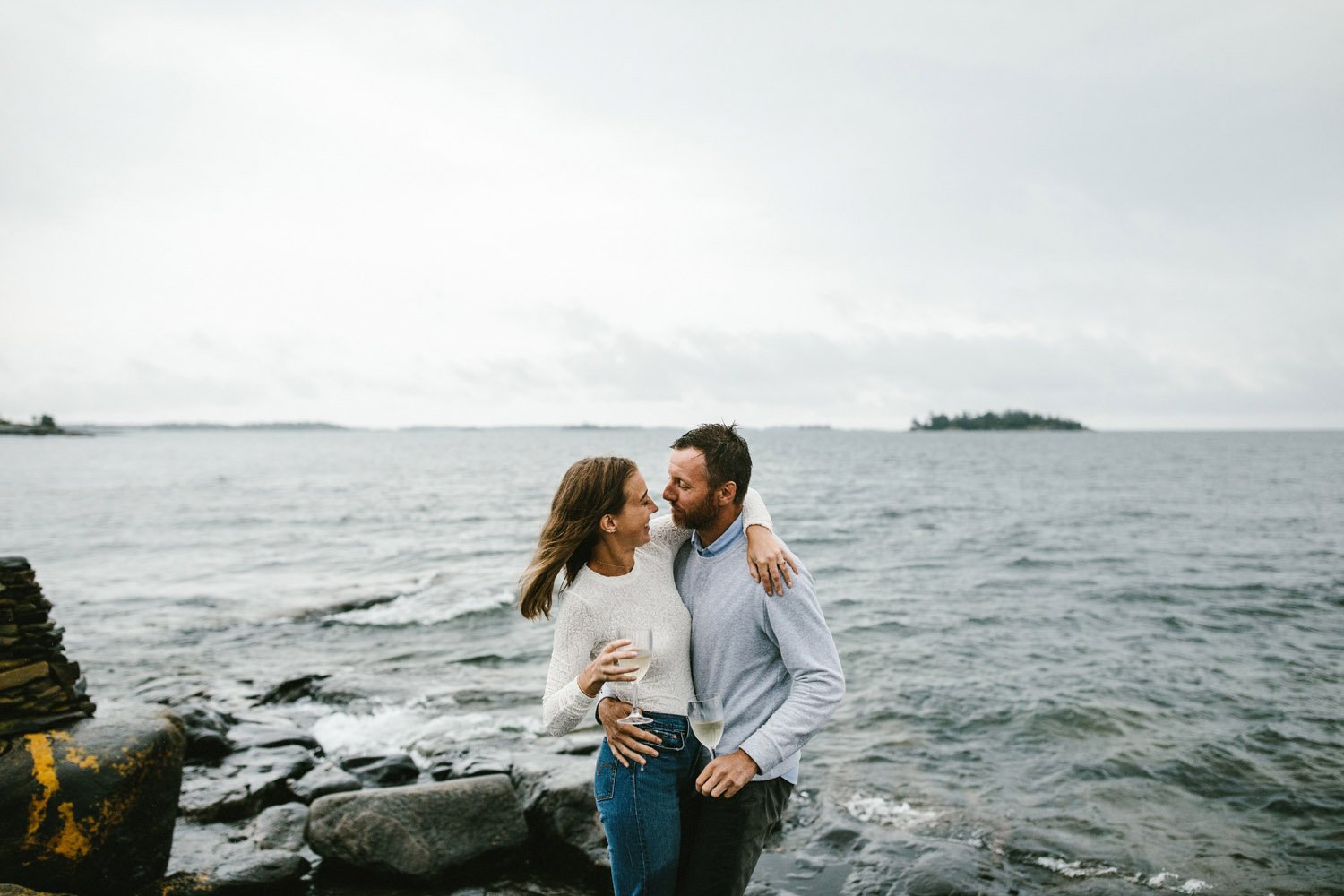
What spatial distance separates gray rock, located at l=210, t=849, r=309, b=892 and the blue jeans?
4255mm

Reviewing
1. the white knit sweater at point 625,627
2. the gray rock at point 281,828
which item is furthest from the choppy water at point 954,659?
the white knit sweater at point 625,627

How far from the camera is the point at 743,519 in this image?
3.96m

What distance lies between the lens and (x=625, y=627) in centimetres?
368

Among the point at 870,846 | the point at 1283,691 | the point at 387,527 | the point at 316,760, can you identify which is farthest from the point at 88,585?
the point at 1283,691

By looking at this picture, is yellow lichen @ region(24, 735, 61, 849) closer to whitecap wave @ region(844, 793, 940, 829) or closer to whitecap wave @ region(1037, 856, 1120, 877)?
whitecap wave @ region(844, 793, 940, 829)

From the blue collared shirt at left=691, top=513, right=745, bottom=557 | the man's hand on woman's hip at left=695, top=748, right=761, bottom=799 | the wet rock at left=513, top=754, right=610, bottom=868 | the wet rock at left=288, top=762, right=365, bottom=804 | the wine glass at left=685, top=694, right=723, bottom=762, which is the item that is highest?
the blue collared shirt at left=691, top=513, right=745, bottom=557

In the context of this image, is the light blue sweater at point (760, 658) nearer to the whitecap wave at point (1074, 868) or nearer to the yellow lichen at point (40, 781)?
the yellow lichen at point (40, 781)

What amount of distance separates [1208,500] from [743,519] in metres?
50.7

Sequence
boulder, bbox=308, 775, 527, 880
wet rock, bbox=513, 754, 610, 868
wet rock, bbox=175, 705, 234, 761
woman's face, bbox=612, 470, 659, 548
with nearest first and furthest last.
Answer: woman's face, bbox=612, 470, 659, 548
boulder, bbox=308, 775, 527, 880
wet rock, bbox=513, 754, 610, 868
wet rock, bbox=175, 705, 234, 761

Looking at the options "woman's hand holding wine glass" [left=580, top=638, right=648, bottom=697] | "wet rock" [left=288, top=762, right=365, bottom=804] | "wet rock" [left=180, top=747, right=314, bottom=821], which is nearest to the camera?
"woman's hand holding wine glass" [left=580, top=638, right=648, bottom=697]

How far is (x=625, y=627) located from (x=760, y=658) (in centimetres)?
63

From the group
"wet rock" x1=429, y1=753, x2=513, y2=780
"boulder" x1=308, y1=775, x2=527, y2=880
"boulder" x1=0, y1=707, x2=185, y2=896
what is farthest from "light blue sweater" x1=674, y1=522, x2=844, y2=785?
"wet rock" x1=429, y1=753, x2=513, y2=780

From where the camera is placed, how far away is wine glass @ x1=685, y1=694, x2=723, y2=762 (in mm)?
3480

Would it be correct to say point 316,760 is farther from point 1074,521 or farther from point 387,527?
point 1074,521
